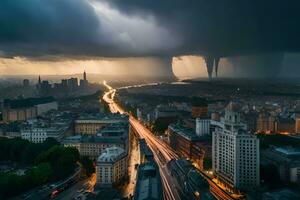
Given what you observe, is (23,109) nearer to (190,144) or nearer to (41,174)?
(190,144)

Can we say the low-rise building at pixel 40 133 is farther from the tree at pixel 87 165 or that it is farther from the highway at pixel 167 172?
the tree at pixel 87 165

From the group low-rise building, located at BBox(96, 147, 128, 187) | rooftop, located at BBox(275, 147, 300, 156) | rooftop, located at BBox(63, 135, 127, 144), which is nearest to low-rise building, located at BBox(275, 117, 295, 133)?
rooftop, located at BBox(275, 147, 300, 156)

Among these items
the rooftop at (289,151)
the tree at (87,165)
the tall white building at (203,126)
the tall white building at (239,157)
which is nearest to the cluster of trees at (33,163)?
the tree at (87,165)

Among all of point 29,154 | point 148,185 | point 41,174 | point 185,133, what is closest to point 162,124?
point 185,133

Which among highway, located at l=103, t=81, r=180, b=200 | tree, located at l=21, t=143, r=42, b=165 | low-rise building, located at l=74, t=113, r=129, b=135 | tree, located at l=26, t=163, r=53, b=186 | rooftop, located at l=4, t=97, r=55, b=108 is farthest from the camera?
rooftop, located at l=4, t=97, r=55, b=108

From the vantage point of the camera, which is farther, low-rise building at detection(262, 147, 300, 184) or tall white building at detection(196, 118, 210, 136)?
tall white building at detection(196, 118, 210, 136)

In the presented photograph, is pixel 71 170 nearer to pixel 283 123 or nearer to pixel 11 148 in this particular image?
pixel 11 148

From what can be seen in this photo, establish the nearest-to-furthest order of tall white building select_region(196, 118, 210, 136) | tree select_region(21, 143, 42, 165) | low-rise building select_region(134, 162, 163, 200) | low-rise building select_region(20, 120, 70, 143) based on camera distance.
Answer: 1. low-rise building select_region(134, 162, 163, 200)
2. tree select_region(21, 143, 42, 165)
3. tall white building select_region(196, 118, 210, 136)
4. low-rise building select_region(20, 120, 70, 143)

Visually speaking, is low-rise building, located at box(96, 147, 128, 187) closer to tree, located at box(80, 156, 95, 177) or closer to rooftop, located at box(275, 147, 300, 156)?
tree, located at box(80, 156, 95, 177)
